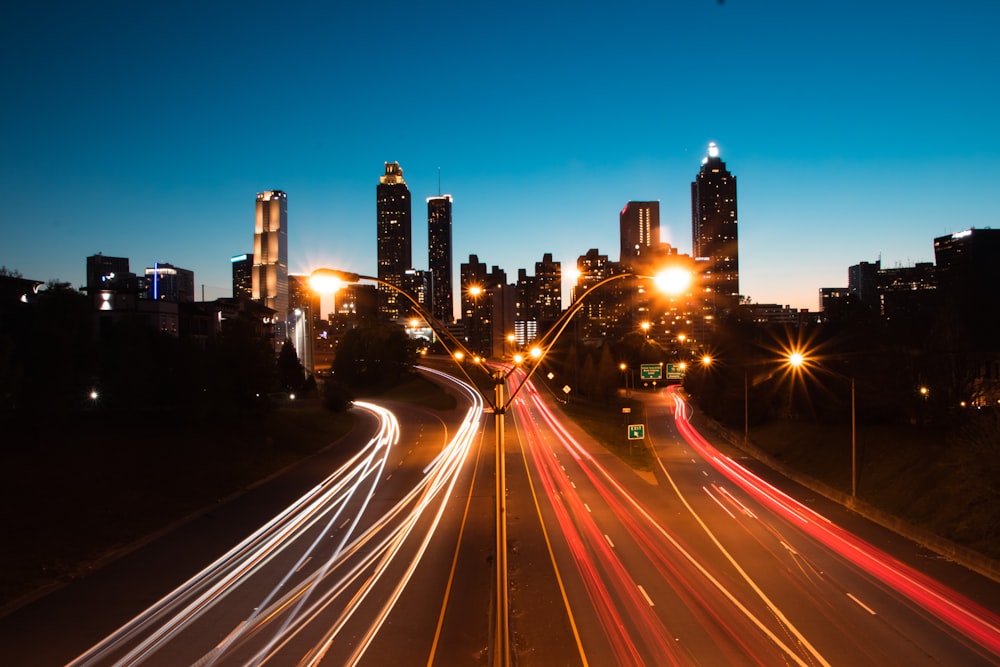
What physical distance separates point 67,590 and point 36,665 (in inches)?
210

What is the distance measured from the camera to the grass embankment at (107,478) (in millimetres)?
20434

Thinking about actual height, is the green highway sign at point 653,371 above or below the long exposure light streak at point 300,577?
above

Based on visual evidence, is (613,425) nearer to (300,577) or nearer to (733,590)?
(733,590)

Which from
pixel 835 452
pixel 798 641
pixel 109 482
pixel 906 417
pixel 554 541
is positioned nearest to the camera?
pixel 798 641

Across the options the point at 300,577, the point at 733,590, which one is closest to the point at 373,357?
the point at 300,577

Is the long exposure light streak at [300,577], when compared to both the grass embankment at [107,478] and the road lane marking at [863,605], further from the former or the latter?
the road lane marking at [863,605]

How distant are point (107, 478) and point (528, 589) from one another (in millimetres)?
19409

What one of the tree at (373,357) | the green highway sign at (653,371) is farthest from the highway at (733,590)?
the tree at (373,357)

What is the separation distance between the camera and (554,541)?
22812mm

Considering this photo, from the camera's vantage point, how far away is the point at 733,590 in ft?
57.4

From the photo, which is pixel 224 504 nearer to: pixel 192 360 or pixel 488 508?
pixel 488 508

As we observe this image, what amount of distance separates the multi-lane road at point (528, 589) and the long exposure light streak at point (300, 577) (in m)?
0.07

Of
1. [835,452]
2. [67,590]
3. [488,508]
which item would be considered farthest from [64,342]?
[835,452]

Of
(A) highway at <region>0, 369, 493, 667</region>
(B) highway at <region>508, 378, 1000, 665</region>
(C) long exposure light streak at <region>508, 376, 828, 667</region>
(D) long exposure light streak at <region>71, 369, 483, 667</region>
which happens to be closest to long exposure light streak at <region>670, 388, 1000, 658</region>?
(B) highway at <region>508, 378, 1000, 665</region>
